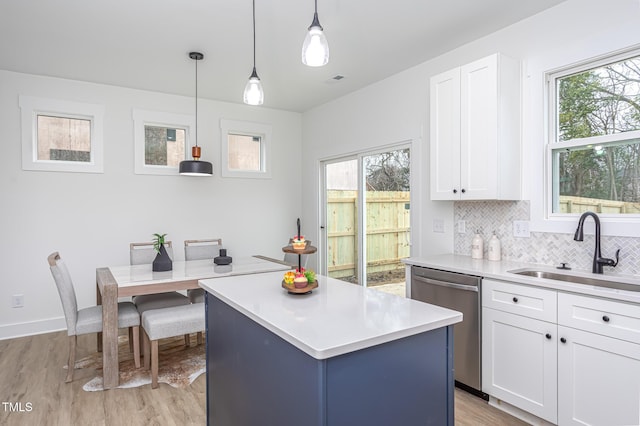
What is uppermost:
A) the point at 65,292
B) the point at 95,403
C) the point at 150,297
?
the point at 65,292

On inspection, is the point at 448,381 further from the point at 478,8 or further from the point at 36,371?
the point at 36,371

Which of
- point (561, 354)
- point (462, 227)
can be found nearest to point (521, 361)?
point (561, 354)

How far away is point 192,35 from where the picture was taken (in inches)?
119

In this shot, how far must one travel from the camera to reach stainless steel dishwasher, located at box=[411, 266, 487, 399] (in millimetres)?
2471

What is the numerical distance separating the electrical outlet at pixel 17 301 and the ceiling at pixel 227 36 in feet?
7.58

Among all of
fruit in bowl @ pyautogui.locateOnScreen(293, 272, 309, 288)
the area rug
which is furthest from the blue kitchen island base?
the area rug

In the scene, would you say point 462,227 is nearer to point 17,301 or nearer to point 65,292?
point 65,292

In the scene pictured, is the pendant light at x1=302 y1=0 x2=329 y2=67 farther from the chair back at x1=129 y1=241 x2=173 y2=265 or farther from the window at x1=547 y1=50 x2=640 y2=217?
the chair back at x1=129 y1=241 x2=173 y2=265

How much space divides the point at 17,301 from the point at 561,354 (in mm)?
4798

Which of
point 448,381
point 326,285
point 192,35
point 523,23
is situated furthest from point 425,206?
point 192,35

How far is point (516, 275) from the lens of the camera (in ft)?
7.42

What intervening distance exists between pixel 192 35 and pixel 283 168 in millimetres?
2613

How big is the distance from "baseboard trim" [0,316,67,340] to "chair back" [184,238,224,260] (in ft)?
4.98

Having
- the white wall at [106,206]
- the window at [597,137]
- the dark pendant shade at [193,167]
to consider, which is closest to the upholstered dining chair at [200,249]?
the white wall at [106,206]
